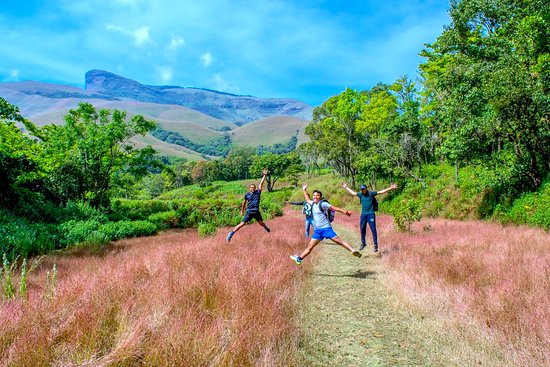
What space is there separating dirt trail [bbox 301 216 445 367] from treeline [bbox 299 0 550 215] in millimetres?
11606

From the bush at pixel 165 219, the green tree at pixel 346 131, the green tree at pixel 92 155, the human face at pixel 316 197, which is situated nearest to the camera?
the human face at pixel 316 197

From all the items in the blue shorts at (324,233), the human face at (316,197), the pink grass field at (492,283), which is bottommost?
the pink grass field at (492,283)

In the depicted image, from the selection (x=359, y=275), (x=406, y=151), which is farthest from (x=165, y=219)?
(x=406, y=151)

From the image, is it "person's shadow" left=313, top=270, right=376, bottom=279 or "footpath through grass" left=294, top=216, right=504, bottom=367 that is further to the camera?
"person's shadow" left=313, top=270, right=376, bottom=279

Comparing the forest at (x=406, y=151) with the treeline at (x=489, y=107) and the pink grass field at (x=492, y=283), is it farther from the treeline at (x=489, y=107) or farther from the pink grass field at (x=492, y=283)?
the pink grass field at (x=492, y=283)

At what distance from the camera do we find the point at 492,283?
18.5ft

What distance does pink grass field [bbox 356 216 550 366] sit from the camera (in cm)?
380

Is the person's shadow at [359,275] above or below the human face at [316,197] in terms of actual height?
below

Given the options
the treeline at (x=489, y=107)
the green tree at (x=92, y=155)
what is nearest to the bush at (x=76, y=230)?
the green tree at (x=92, y=155)

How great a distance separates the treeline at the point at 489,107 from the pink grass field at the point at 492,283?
20.5 feet

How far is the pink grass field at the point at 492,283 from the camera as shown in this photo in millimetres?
3805

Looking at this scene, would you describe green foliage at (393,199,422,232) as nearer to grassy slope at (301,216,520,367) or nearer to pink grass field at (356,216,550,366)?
pink grass field at (356,216,550,366)

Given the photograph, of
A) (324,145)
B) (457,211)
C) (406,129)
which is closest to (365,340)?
(457,211)

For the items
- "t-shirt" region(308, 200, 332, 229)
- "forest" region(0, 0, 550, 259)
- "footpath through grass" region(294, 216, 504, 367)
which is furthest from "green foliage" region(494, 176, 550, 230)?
"t-shirt" region(308, 200, 332, 229)
